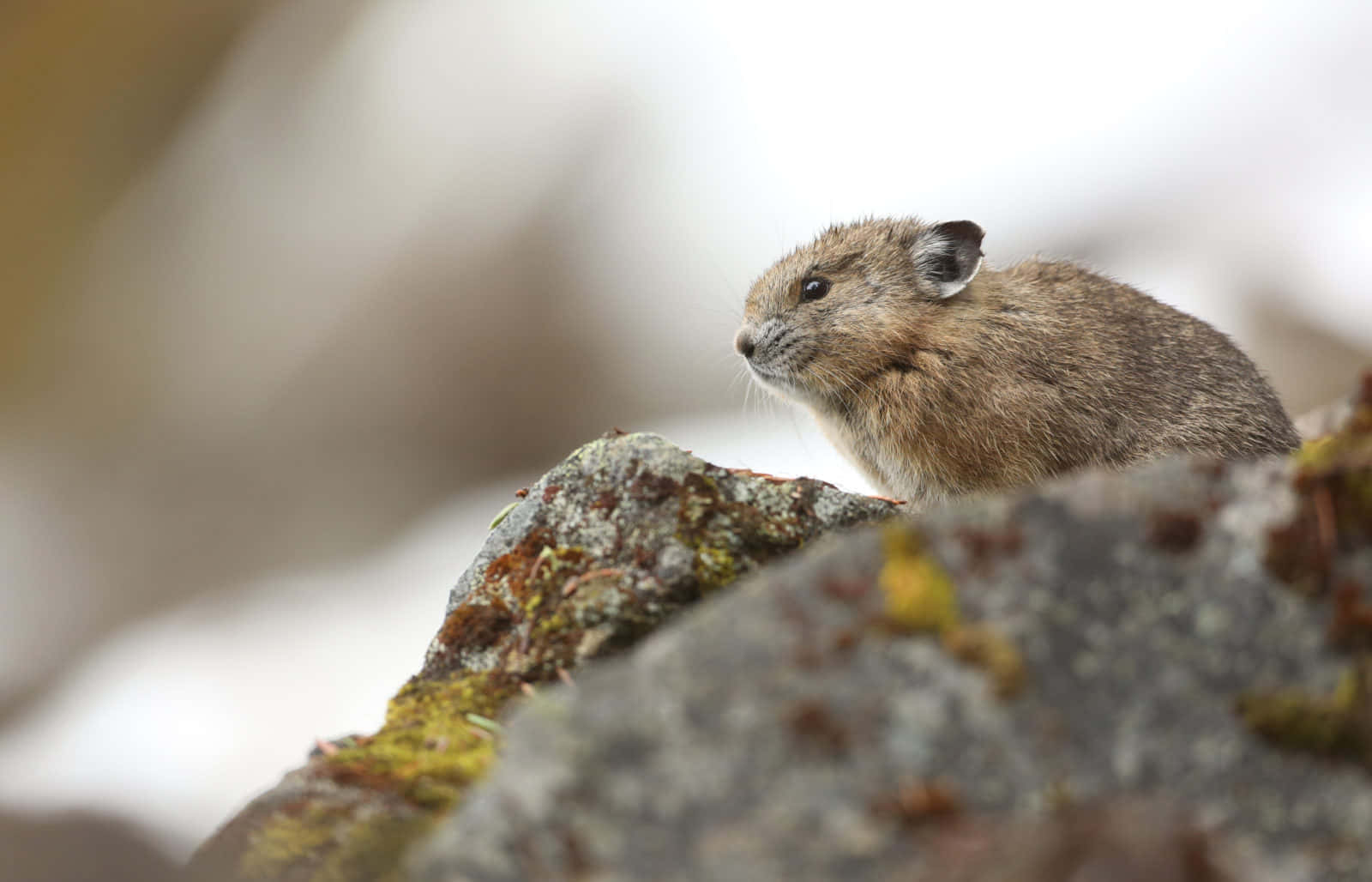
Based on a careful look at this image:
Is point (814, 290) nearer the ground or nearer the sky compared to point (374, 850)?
nearer the sky

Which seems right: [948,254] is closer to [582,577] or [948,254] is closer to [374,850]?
[582,577]

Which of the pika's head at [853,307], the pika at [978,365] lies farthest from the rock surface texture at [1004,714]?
the pika's head at [853,307]

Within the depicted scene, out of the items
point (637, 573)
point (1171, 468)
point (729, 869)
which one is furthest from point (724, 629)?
point (637, 573)

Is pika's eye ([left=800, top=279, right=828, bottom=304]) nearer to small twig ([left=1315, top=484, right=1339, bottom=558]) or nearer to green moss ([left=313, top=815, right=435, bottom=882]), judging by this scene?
small twig ([left=1315, top=484, right=1339, bottom=558])

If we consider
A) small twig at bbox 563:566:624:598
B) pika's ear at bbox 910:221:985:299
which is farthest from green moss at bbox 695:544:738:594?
pika's ear at bbox 910:221:985:299

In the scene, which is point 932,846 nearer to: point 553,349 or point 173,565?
point 553,349

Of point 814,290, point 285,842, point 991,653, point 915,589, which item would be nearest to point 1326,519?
point 991,653

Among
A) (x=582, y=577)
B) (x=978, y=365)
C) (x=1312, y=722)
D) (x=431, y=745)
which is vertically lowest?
(x=1312, y=722)
